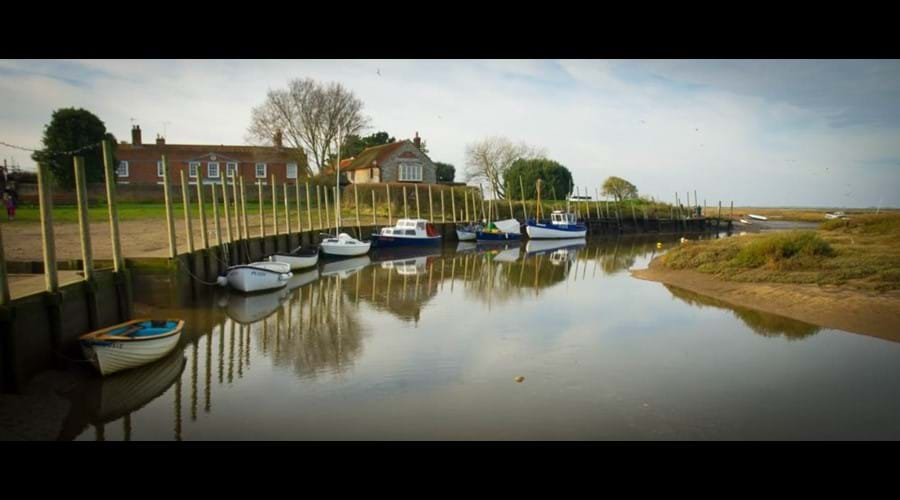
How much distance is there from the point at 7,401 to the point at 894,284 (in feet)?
67.6

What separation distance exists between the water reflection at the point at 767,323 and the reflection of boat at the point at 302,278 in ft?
44.2

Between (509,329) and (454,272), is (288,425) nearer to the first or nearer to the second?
(509,329)

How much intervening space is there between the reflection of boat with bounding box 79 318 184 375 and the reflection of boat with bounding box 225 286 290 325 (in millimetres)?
3502

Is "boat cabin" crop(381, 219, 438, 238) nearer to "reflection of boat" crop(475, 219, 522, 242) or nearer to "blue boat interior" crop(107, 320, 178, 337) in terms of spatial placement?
"reflection of boat" crop(475, 219, 522, 242)

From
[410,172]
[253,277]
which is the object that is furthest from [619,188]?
[253,277]

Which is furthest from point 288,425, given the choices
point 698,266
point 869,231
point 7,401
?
point 869,231

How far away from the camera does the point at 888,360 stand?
1088 centimetres

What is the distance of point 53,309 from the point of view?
904 centimetres

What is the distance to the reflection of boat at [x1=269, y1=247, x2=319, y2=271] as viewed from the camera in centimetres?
2156

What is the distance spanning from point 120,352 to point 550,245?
35.6 meters

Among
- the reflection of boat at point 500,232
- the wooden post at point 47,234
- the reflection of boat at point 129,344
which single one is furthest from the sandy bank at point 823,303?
the reflection of boat at point 500,232

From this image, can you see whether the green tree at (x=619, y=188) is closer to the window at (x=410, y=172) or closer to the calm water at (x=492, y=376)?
the window at (x=410, y=172)

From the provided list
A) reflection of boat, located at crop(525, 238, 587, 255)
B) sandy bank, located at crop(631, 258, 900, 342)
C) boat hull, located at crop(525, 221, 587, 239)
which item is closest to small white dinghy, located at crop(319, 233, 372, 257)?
reflection of boat, located at crop(525, 238, 587, 255)

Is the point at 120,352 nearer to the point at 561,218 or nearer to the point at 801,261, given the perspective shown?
the point at 801,261
